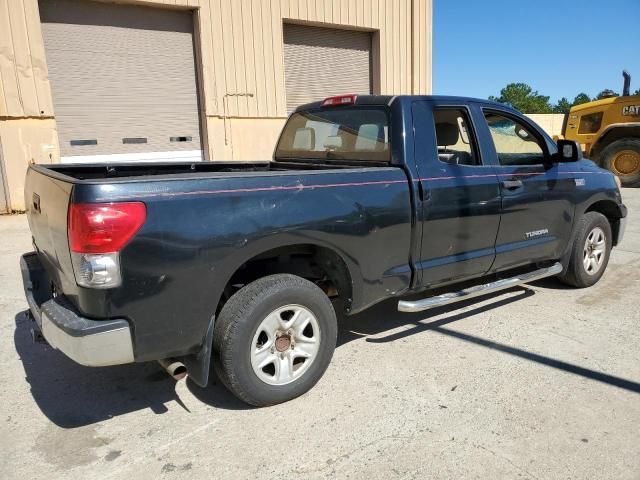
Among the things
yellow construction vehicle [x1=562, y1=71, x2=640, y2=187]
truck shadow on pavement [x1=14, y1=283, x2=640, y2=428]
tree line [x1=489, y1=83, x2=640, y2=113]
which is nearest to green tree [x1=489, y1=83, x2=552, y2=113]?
tree line [x1=489, y1=83, x2=640, y2=113]

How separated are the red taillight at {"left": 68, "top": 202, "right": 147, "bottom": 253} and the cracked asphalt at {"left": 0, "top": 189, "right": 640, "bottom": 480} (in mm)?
1130

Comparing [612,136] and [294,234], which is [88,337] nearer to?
[294,234]

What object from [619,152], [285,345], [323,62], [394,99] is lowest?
[285,345]

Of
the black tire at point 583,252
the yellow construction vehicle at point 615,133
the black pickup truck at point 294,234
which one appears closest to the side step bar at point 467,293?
the black pickup truck at point 294,234

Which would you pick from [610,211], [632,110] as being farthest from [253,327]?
[632,110]

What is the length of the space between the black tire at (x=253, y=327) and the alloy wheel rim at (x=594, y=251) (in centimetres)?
328

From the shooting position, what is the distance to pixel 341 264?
11.3 feet

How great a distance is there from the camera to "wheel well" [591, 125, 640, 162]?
43.9ft

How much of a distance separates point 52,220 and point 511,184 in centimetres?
337

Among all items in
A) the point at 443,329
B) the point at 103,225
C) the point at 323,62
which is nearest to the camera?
the point at 103,225

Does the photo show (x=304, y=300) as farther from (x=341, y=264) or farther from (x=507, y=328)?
(x=507, y=328)

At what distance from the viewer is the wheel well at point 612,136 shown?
13367 mm

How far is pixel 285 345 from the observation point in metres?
3.23

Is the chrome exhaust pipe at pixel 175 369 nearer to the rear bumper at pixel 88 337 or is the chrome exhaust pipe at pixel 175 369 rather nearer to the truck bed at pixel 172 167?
the rear bumper at pixel 88 337
